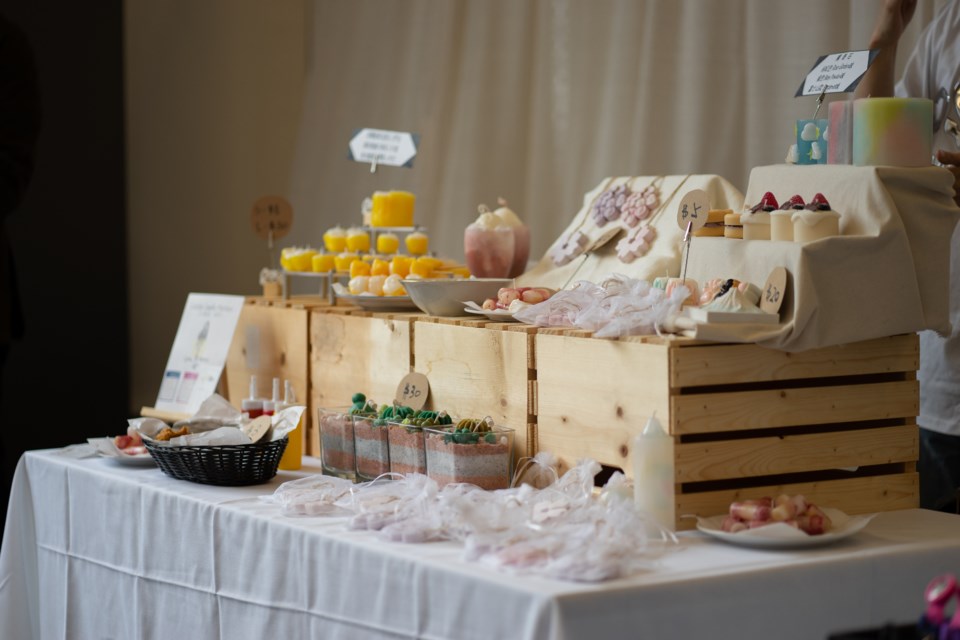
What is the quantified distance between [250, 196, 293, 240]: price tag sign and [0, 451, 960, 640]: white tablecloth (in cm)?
84

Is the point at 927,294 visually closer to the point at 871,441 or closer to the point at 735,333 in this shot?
the point at 871,441

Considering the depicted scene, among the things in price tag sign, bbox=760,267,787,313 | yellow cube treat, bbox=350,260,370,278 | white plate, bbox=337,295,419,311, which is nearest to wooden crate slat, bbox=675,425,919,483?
price tag sign, bbox=760,267,787,313

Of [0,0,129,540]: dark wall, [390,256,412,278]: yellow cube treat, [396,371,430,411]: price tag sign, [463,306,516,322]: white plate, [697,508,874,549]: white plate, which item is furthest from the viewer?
[0,0,129,540]: dark wall

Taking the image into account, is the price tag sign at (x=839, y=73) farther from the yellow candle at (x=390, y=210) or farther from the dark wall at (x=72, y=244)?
the dark wall at (x=72, y=244)

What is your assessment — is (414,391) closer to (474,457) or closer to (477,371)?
(477,371)

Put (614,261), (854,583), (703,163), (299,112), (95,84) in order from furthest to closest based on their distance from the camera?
(299,112)
(95,84)
(703,163)
(614,261)
(854,583)

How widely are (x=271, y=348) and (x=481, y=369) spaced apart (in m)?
0.86

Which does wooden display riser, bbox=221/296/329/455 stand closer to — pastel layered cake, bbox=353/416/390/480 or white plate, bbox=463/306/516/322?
pastel layered cake, bbox=353/416/390/480

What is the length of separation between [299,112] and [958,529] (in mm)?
3941

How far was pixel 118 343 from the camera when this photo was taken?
4.65 meters

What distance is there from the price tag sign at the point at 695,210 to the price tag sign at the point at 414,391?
0.65 metres

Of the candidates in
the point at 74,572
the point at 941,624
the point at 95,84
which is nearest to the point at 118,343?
the point at 95,84

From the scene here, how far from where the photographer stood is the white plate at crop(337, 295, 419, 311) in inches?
103

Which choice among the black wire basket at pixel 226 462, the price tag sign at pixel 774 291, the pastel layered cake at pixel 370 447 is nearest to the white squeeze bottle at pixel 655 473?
the price tag sign at pixel 774 291
